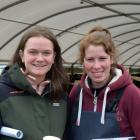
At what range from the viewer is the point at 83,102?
2.92 metres

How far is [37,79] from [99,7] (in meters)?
9.95

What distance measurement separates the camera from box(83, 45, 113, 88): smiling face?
2.79 m

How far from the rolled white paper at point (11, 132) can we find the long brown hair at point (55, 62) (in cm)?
45

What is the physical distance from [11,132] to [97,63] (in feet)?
2.66

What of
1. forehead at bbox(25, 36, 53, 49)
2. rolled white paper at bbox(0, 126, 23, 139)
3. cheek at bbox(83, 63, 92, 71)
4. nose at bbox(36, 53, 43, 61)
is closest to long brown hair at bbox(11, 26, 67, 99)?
forehead at bbox(25, 36, 53, 49)

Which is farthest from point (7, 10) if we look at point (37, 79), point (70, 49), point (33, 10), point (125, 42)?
point (125, 42)

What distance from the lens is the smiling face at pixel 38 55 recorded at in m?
2.74

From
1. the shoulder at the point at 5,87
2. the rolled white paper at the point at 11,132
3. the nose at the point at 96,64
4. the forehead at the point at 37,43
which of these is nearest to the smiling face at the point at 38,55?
the forehead at the point at 37,43

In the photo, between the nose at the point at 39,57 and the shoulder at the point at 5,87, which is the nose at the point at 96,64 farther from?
the shoulder at the point at 5,87

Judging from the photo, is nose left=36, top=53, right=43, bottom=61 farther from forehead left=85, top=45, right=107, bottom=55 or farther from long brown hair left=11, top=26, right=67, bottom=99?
forehead left=85, top=45, right=107, bottom=55

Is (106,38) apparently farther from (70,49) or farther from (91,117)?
(70,49)

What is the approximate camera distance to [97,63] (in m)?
2.79

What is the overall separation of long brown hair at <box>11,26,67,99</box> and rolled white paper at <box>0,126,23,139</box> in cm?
45

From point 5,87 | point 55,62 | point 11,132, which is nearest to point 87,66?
point 55,62
